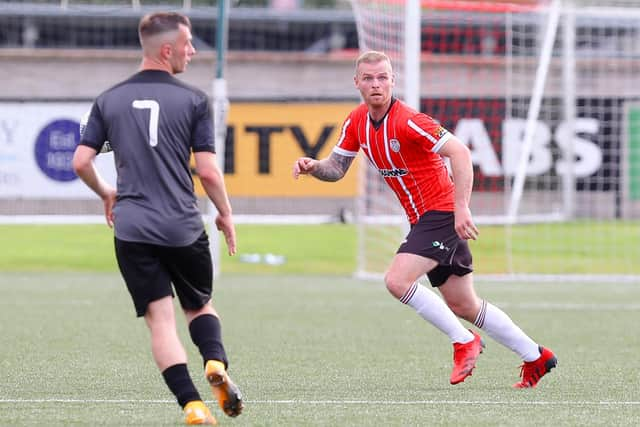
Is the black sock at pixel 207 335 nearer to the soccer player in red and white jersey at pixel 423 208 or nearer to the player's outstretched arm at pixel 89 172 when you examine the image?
the player's outstretched arm at pixel 89 172

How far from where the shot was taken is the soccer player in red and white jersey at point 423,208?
7383 millimetres

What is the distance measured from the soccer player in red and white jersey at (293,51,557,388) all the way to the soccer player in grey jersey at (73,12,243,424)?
1.51 metres

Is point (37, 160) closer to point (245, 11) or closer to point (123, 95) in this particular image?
point (245, 11)

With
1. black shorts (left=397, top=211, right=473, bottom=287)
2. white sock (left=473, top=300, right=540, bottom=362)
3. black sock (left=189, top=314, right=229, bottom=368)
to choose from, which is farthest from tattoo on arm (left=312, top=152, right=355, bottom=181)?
black sock (left=189, top=314, right=229, bottom=368)

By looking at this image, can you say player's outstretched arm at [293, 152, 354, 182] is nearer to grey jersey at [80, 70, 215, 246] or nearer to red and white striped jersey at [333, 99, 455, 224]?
red and white striped jersey at [333, 99, 455, 224]

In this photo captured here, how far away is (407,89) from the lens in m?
14.9

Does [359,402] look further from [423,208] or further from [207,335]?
[423,208]

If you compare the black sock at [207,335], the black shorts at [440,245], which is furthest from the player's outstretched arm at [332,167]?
the black sock at [207,335]

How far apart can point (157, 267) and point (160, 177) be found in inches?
15.8

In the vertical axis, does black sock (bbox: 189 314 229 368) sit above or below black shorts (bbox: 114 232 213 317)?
below

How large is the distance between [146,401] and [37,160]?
13.2 metres

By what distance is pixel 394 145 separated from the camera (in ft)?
24.6

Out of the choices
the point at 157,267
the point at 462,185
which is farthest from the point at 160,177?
the point at 462,185

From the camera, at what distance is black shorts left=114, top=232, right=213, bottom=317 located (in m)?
5.88
